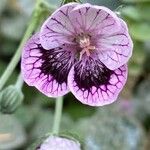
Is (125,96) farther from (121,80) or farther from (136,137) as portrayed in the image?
(121,80)

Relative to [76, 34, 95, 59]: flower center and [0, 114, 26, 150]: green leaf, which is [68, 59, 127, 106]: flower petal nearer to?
[76, 34, 95, 59]: flower center

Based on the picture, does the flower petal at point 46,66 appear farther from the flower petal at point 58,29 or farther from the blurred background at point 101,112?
the blurred background at point 101,112

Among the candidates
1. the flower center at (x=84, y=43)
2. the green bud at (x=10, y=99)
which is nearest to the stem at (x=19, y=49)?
the green bud at (x=10, y=99)

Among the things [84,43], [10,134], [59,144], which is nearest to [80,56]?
[84,43]

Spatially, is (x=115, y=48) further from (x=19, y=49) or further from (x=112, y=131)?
(x=112, y=131)

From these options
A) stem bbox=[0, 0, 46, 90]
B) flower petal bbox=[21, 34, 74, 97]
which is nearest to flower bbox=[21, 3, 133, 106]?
flower petal bbox=[21, 34, 74, 97]

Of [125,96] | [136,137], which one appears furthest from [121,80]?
[125,96]
